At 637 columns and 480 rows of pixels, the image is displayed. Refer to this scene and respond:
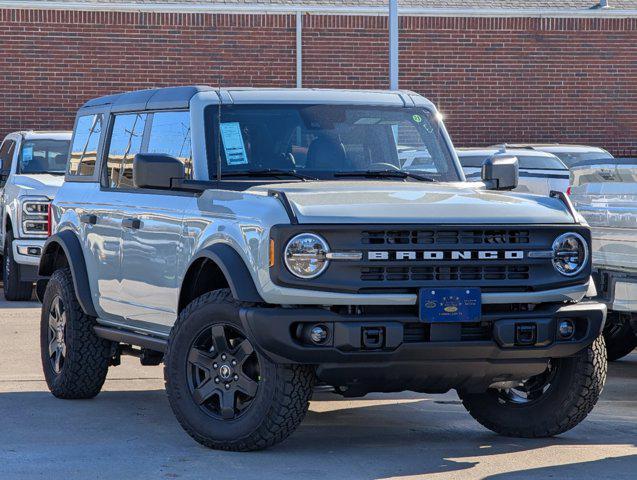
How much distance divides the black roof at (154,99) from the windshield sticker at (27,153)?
331 inches

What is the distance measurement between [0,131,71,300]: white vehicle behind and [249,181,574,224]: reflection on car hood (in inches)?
386

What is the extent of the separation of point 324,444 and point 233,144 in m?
1.80

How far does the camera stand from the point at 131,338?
857 centimetres

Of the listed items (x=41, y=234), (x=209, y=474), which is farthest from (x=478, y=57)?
(x=209, y=474)

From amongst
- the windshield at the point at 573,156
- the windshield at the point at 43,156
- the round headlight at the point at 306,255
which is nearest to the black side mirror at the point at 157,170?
the round headlight at the point at 306,255

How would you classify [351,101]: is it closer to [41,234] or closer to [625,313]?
[625,313]

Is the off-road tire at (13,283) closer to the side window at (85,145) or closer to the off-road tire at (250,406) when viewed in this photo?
the side window at (85,145)

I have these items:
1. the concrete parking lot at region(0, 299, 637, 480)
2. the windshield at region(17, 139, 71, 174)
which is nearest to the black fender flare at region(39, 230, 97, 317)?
the concrete parking lot at region(0, 299, 637, 480)

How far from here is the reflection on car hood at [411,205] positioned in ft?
23.0

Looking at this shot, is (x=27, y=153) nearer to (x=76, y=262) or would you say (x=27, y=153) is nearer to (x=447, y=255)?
(x=76, y=262)

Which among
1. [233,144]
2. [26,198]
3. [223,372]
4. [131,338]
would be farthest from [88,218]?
[26,198]

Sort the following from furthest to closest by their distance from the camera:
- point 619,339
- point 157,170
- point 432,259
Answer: point 619,339
point 157,170
point 432,259

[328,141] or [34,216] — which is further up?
[328,141]

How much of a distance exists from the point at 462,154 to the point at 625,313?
11.0m
